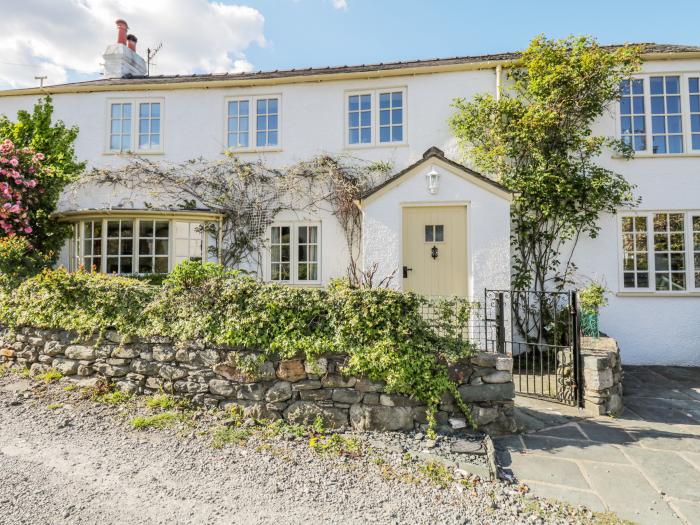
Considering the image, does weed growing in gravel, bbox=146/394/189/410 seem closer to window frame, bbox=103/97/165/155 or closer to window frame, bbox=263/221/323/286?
window frame, bbox=263/221/323/286

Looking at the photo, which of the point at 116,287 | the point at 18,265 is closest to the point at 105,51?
the point at 18,265

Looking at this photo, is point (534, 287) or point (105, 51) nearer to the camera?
point (534, 287)

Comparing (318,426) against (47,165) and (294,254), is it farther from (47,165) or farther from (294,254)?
(47,165)

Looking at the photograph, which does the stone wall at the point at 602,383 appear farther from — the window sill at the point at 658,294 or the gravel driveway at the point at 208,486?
the window sill at the point at 658,294

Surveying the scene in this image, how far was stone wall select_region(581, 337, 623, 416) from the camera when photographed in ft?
17.0

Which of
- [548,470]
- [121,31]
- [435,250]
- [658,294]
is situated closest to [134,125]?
[121,31]

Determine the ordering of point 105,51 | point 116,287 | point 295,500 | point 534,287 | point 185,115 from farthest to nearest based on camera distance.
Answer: point 105,51 → point 185,115 → point 534,287 → point 116,287 → point 295,500

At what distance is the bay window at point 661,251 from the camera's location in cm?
830

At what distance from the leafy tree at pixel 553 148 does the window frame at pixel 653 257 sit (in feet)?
2.00

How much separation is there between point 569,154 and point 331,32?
6194 mm

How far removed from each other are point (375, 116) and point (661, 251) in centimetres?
713

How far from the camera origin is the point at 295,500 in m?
3.36

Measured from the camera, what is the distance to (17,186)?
852 centimetres

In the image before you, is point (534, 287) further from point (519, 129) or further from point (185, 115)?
point (185, 115)
